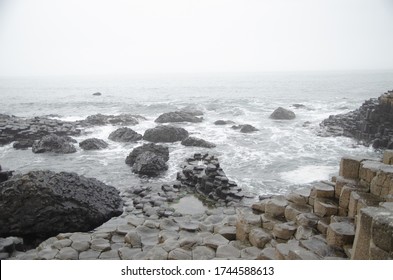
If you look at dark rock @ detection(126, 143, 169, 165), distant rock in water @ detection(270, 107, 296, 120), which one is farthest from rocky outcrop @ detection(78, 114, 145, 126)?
distant rock in water @ detection(270, 107, 296, 120)

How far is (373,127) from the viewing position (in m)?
22.8

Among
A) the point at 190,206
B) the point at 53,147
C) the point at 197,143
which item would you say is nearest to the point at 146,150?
the point at 197,143

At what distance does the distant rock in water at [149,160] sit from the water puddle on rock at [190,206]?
3271mm

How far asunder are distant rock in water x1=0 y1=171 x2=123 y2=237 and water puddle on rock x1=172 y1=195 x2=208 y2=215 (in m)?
2.48

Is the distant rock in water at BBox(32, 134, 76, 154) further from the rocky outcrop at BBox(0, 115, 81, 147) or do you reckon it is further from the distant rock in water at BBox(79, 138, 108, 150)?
the rocky outcrop at BBox(0, 115, 81, 147)

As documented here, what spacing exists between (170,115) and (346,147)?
1665 cm

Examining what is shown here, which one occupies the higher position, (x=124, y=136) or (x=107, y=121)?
(x=107, y=121)

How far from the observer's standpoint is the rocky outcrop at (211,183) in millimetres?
11961

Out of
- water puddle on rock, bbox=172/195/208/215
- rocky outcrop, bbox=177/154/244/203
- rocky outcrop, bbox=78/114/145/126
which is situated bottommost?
water puddle on rock, bbox=172/195/208/215

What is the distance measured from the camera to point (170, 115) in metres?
30.5

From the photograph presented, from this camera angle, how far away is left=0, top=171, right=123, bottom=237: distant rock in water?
29.1 ft

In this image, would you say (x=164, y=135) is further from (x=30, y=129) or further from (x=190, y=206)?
(x=190, y=206)

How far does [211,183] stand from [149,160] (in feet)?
12.8
